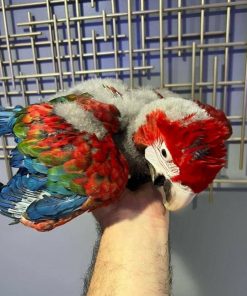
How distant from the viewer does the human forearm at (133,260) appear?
→ 0.50 m

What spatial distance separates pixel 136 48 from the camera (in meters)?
0.70

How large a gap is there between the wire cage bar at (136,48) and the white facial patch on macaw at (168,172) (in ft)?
0.78

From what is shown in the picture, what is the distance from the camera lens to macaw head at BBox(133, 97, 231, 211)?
0.42 meters

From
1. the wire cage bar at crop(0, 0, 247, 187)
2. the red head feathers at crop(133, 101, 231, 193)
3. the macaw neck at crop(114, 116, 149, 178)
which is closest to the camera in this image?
the red head feathers at crop(133, 101, 231, 193)

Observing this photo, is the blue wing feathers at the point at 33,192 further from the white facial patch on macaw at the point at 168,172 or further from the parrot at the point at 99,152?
the white facial patch on macaw at the point at 168,172

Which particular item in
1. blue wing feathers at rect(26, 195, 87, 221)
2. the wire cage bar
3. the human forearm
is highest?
the wire cage bar

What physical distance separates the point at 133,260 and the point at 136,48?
0.43 m

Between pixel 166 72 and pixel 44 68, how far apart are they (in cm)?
28

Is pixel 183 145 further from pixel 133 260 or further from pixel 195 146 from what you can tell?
pixel 133 260

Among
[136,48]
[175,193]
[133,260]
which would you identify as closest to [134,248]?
[133,260]

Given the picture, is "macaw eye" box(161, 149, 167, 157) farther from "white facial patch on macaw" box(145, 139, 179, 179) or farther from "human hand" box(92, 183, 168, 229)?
"human hand" box(92, 183, 168, 229)

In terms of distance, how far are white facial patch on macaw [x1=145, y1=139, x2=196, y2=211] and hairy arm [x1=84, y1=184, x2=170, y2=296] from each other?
8 centimetres

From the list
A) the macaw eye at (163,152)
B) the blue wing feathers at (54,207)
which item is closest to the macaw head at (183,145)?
the macaw eye at (163,152)

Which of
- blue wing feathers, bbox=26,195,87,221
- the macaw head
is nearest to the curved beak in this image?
the macaw head
